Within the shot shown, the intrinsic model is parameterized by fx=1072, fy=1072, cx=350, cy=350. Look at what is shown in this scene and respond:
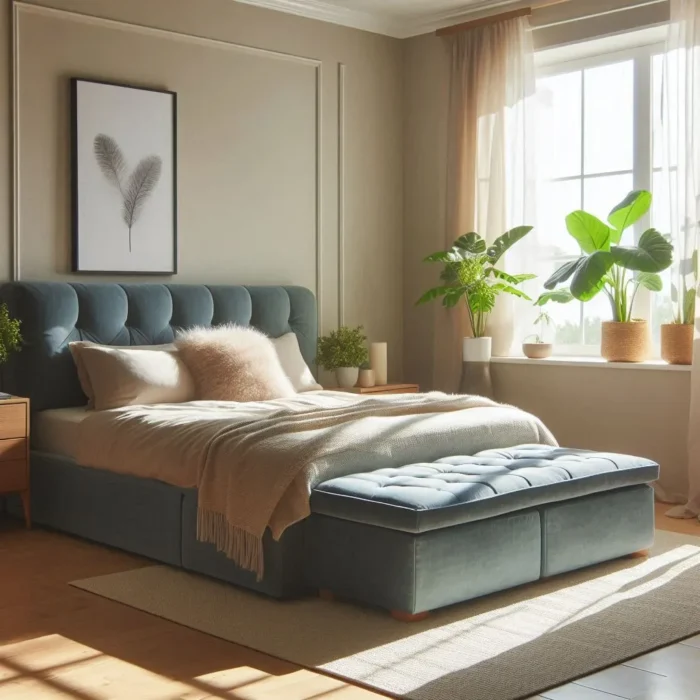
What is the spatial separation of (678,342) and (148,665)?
3.41 meters

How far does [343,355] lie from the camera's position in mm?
6137

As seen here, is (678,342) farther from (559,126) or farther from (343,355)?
(343,355)

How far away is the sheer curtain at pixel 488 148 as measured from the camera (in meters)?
6.16

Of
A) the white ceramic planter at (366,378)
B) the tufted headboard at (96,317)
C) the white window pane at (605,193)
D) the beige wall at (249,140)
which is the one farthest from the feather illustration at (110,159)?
the white window pane at (605,193)

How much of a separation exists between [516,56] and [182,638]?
13.4 feet

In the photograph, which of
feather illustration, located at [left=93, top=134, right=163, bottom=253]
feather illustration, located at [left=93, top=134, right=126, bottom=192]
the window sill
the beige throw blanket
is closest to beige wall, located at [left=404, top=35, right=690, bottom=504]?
the window sill

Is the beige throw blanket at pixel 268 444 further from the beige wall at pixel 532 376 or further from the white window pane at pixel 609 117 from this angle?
the white window pane at pixel 609 117

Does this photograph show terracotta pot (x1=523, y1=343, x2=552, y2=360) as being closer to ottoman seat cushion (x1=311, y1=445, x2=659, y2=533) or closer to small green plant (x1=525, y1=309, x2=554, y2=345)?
small green plant (x1=525, y1=309, x2=554, y2=345)

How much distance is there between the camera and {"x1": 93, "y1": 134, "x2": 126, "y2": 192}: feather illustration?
533 cm

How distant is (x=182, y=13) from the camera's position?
5.69 metres

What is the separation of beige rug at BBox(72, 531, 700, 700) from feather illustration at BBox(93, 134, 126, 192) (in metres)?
2.17

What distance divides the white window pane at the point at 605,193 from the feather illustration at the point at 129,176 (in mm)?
2418

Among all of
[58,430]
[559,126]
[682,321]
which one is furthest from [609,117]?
[58,430]

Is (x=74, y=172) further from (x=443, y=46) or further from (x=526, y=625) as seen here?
(x=526, y=625)
